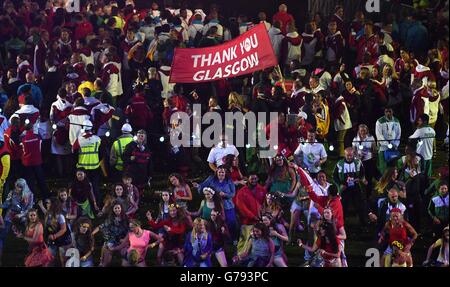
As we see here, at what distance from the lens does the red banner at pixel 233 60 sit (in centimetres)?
1630

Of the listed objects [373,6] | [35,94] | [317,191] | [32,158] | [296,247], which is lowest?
[296,247]

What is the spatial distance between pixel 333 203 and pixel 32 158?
3430 millimetres

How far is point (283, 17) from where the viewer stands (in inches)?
643

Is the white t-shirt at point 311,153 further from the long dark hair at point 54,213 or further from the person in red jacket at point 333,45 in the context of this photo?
the long dark hair at point 54,213

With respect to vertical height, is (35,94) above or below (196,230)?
above

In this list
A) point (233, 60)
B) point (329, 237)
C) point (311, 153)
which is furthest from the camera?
point (233, 60)

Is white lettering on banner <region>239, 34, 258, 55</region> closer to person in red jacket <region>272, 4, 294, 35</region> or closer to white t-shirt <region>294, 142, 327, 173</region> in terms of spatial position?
person in red jacket <region>272, 4, 294, 35</region>

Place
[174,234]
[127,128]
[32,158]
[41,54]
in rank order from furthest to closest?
[41,54]
[32,158]
[127,128]
[174,234]

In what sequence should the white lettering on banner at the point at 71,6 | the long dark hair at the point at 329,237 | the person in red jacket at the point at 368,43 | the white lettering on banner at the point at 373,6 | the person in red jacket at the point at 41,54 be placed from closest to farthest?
1. the long dark hair at the point at 329,237
2. the white lettering on banner at the point at 373,6
3. the person in red jacket at the point at 368,43
4. the person in red jacket at the point at 41,54
5. the white lettering on banner at the point at 71,6

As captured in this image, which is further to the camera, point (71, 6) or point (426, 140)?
point (71, 6)

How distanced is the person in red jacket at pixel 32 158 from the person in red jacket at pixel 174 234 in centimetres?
149

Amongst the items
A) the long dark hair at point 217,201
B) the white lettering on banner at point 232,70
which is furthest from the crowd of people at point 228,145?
the white lettering on banner at point 232,70

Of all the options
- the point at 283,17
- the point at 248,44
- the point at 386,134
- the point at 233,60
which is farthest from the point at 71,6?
the point at 386,134

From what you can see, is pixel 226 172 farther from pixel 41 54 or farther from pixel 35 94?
pixel 41 54
